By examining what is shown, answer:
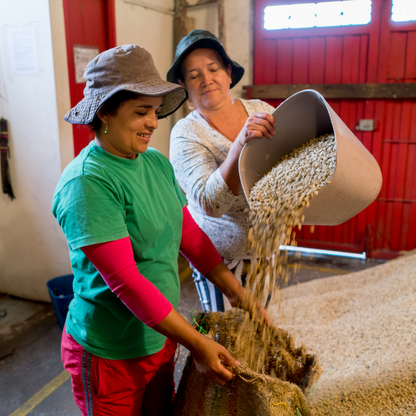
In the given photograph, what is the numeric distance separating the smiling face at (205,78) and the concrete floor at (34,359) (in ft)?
5.29

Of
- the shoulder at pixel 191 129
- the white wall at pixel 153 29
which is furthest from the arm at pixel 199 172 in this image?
the white wall at pixel 153 29

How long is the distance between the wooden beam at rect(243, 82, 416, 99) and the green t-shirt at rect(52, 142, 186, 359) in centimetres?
304

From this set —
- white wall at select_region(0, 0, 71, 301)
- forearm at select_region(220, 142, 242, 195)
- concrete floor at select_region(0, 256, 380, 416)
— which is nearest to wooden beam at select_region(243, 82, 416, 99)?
concrete floor at select_region(0, 256, 380, 416)

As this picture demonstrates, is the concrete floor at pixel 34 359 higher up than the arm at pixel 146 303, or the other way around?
the arm at pixel 146 303

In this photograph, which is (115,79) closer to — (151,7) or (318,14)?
(151,7)

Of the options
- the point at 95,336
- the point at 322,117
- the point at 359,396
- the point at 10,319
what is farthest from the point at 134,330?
the point at 10,319

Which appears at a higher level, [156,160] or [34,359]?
[156,160]

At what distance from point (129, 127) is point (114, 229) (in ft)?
0.98

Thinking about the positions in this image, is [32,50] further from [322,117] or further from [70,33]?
[322,117]

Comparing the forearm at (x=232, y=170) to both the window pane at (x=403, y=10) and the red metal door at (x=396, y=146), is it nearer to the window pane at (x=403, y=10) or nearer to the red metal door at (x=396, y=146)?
the red metal door at (x=396, y=146)

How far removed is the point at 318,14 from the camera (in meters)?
3.86

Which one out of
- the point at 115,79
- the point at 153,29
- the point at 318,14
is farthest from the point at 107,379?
the point at 318,14

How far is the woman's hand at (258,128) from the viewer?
142 centimetres

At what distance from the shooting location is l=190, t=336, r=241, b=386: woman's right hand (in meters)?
1.15
